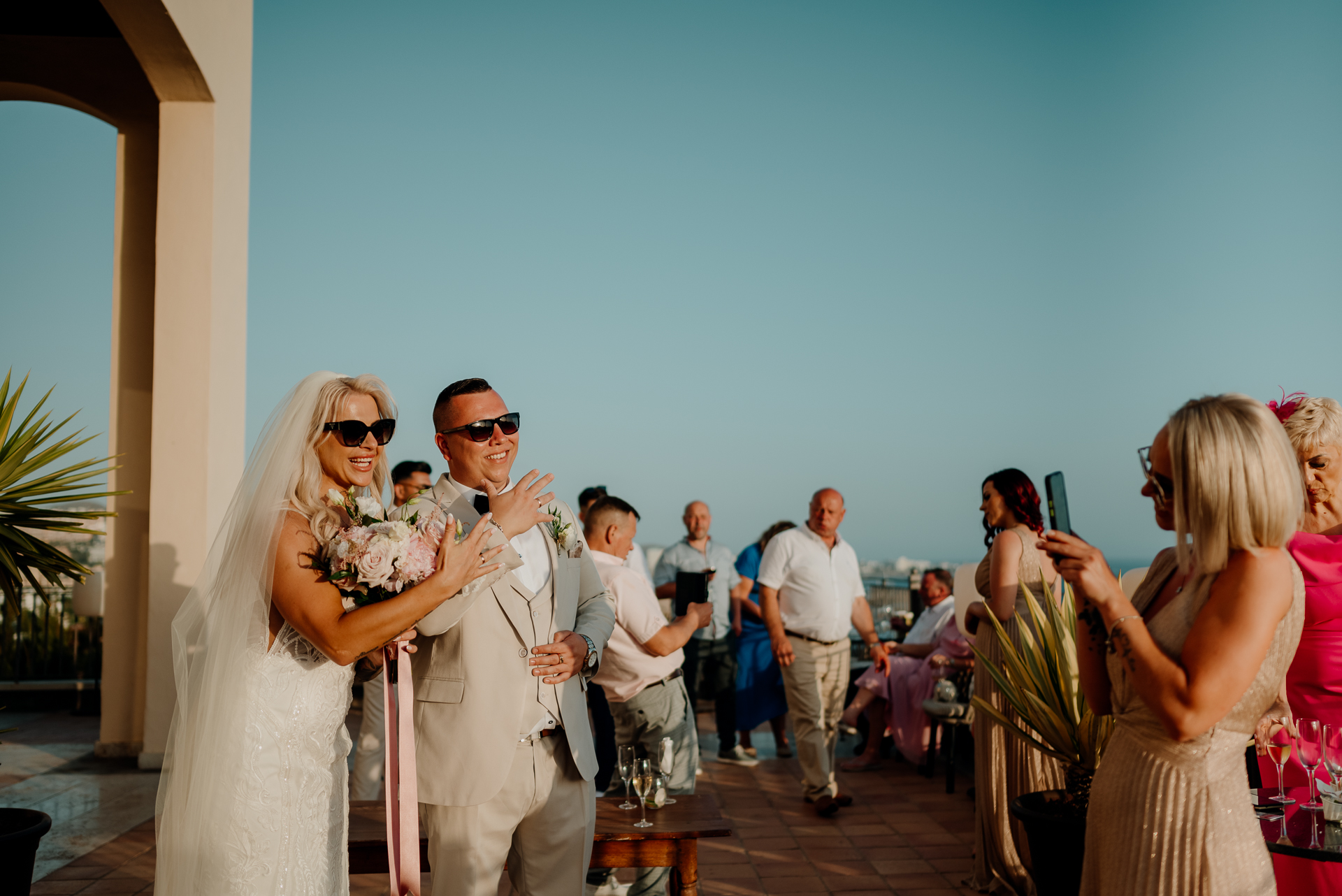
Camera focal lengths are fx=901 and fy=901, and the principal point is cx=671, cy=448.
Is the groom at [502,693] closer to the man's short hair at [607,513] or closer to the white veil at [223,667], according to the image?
the white veil at [223,667]

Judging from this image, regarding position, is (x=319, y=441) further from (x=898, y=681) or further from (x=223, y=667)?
(x=898, y=681)

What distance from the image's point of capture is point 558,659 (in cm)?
252

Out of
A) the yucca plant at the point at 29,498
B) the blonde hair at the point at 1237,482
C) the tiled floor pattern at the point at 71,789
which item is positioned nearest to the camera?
the blonde hair at the point at 1237,482

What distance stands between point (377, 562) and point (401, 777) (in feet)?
2.05

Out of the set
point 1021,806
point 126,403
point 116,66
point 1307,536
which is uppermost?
point 116,66

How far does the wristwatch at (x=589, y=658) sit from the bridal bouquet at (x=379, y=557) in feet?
1.95

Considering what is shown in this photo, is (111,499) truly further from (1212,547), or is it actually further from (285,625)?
(1212,547)

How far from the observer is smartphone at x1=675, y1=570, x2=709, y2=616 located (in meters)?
4.16

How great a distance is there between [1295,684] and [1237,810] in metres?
1.33

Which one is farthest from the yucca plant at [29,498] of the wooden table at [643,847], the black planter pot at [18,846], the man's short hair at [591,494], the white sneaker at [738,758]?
the white sneaker at [738,758]

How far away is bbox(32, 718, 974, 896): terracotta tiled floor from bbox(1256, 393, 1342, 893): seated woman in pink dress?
6.66 ft

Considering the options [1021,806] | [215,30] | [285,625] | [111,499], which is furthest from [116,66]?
[1021,806]

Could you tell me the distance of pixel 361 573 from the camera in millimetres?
2162

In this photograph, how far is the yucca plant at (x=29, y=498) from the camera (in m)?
3.94
